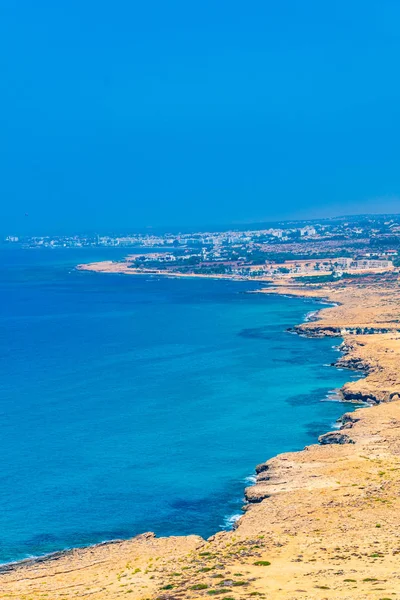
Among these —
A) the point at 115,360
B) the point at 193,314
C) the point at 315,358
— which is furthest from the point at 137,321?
the point at 315,358

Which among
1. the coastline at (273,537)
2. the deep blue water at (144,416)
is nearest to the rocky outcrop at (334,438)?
the coastline at (273,537)

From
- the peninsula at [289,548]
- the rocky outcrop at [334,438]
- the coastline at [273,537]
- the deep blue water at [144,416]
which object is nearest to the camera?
the peninsula at [289,548]

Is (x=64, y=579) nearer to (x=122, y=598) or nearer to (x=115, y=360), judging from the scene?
(x=122, y=598)

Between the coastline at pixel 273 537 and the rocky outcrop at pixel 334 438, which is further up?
the rocky outcrop at pixel 334 438

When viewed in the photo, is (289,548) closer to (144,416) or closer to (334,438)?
(334,438)

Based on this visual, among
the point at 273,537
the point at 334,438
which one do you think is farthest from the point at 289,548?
the point at 334,438

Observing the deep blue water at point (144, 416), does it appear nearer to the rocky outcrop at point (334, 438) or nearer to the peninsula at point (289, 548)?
the rocky outcrop at point (334, 438)

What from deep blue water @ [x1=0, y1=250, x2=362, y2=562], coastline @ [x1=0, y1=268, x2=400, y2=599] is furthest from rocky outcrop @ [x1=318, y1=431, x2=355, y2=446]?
deep blue water @ [x1=0, y1=250, x2=362, y2=562]

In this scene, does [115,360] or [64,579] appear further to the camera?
[115,360]

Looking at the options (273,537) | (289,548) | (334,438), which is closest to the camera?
(289,548)
